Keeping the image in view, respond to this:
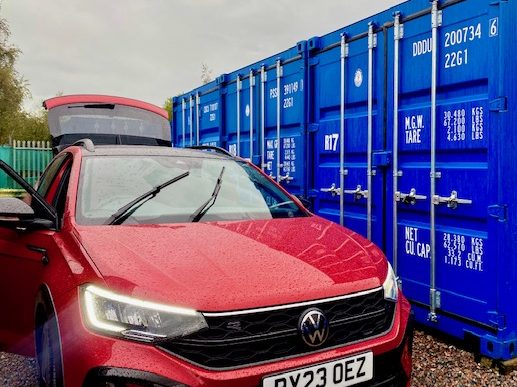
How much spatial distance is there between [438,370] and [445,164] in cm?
152

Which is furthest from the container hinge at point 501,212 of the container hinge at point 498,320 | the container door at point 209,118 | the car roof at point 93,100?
the car roof at point 93,100

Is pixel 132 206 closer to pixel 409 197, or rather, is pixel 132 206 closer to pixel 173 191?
pixel 173 191

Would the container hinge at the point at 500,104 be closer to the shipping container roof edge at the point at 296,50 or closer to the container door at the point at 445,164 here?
the container door at the point at 445,164

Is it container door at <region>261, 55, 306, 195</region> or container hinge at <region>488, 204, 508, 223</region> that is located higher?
container door at <region>261, 55, 306, 195</region>

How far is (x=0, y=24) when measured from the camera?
31219 mm

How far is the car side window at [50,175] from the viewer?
3.74 m

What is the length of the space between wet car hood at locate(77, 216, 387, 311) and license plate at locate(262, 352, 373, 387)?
0.91ft

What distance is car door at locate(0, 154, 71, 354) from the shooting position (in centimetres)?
281

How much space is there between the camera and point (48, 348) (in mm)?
2531

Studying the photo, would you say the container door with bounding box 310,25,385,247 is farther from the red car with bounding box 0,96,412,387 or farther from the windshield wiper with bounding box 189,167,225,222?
the windshield wiper with bounding box 189,167,225,222

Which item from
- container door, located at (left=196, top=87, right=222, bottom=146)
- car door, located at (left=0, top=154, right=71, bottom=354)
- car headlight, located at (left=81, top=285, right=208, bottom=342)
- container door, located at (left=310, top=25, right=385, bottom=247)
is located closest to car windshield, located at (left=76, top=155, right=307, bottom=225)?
car door, located at (left=0, top=154, right=71, bottom=354)

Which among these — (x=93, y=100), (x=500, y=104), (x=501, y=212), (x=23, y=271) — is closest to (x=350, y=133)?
(x=500, y=104)

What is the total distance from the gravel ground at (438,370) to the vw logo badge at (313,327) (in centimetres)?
163

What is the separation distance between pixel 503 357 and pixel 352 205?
2.04 metres
